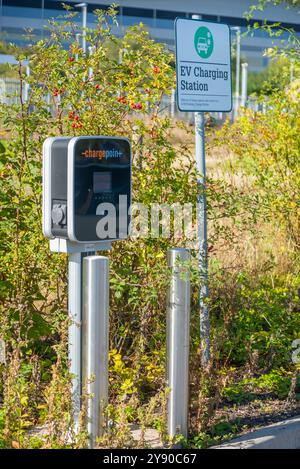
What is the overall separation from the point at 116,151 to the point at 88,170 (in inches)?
9.9

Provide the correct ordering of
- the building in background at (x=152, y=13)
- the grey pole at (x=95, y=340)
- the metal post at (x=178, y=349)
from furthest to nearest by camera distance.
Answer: the building in background at (x=152, y=13) → the metal post at (x=178, y=349) → the grey pole at (x=95, y=340)

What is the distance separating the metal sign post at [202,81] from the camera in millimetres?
5418

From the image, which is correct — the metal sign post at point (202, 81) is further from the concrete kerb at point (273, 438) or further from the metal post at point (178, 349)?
the concrete kerb at point (273, 438)

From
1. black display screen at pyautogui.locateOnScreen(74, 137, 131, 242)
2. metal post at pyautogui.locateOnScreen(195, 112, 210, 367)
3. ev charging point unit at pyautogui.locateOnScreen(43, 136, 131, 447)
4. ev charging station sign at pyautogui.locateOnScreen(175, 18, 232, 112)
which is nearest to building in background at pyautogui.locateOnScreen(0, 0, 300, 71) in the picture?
ev charging station sign at pyautogui.locateOnScreen(175, 18, 232, 112)

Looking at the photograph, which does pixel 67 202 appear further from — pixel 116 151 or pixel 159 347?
pixel 159 347

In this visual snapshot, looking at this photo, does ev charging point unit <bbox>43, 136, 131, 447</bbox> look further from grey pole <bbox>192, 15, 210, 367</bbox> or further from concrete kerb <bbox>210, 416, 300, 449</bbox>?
grey pole <bbox>192, 15, 210, 367</bbox>

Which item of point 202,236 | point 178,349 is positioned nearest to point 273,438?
point 178,349

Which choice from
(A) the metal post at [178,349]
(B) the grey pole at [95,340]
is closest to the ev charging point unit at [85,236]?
(B) the grey pole at [95,340]

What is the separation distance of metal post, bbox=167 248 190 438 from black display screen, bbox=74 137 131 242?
44cm

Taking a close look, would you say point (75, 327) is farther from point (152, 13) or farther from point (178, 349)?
point (152, 13)

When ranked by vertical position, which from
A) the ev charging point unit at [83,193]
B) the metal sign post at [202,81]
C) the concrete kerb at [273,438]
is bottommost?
the concrete kerb at [273,438]

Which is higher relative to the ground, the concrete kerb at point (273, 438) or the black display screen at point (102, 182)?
the black display screen at point (102, 182)

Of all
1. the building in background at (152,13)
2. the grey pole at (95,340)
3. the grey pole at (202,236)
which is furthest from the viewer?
the building in background at (152,13)

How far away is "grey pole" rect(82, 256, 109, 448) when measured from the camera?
443 cm
